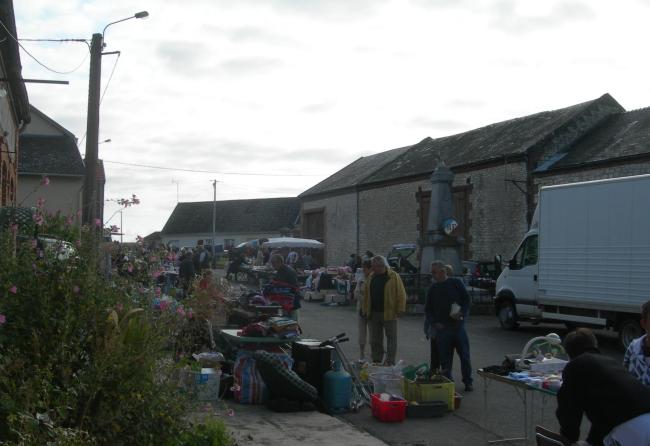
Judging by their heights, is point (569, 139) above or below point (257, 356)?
above

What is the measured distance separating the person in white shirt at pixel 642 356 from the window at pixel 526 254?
463 inches

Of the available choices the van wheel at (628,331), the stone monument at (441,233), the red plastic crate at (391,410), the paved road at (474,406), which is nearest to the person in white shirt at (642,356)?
the paved road at (474,406)

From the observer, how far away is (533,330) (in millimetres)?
18266

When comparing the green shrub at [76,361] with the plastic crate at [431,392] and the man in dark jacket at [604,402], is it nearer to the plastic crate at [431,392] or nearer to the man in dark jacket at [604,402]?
the man in dark jacket at [604,402]

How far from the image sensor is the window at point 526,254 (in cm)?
1703

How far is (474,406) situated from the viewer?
9477 millimetres

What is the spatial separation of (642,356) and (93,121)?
43.6 feet

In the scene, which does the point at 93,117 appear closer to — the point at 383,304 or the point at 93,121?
the point at 93,121

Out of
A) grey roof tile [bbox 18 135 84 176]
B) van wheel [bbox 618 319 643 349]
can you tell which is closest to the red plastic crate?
van wheel [bbox 618 319 643 349]

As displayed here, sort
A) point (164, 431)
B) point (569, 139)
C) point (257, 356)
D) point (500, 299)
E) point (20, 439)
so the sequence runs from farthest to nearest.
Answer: point (569, 139)
point (500, 299)
point (257, 356)
point (164, 431)
point (20, 439)

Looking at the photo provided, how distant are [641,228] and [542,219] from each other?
264 centimetres

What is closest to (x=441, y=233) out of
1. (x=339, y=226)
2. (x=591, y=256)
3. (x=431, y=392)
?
(x=591, y=256)

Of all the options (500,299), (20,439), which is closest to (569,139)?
(500,299)

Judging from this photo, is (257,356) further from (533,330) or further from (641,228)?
(533,330)
